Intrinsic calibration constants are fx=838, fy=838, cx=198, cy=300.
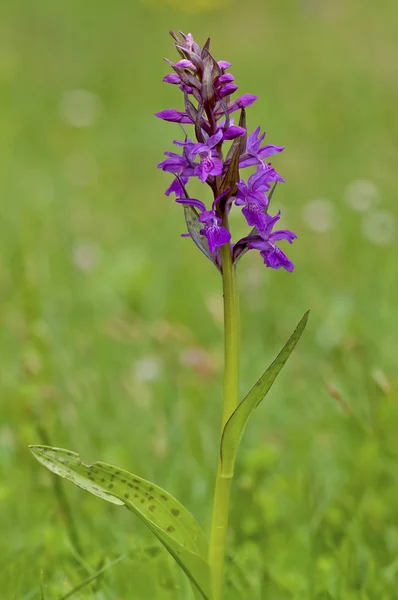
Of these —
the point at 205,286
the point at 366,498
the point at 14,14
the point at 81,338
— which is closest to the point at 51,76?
the point at 14,14

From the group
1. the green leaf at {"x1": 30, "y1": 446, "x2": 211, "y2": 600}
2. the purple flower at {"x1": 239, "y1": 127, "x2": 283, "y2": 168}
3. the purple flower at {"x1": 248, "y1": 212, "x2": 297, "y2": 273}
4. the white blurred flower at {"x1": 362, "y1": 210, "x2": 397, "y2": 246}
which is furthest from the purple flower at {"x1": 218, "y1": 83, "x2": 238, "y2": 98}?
the white blurred flower at {"x1": 362, "y1": 210, "x2": 397, "y2": 246}

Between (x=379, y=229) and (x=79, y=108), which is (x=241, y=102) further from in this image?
(x=79, y=108)

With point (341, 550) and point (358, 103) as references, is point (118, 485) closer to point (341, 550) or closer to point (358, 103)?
point (341, 550)

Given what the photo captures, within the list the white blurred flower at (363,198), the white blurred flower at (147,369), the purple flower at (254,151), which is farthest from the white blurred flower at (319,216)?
the purple flower at (254,151)

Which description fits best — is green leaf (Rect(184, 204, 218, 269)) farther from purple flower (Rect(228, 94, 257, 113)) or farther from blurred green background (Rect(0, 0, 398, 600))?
blurred green background (Rect(0, 0, 398, 600))

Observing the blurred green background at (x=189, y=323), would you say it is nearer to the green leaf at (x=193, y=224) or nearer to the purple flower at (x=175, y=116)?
the green leaf at (x=193, y=224)
